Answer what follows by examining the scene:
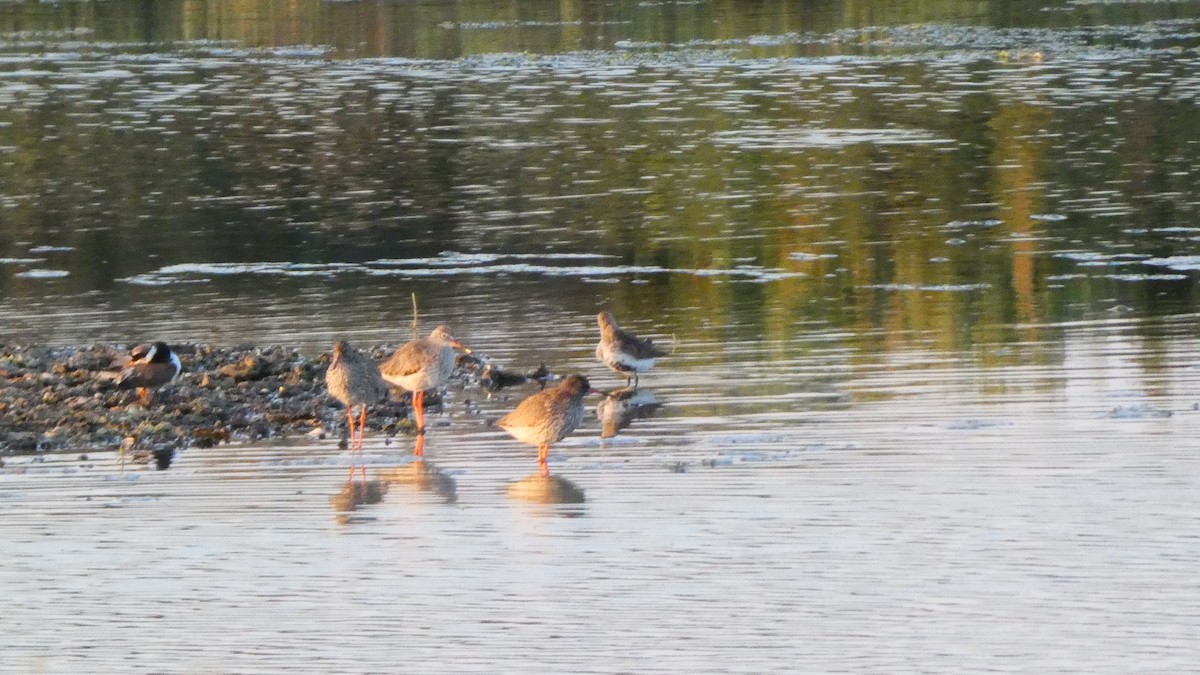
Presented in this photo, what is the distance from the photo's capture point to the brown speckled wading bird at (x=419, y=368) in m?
15.5

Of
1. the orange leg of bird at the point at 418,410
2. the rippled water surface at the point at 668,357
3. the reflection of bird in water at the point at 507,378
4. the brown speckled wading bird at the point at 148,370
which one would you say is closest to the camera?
the rippled water surface at the point at 668,357

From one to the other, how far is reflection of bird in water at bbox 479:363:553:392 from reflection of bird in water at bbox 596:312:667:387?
0.49m

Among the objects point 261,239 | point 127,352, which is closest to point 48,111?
point 261,239

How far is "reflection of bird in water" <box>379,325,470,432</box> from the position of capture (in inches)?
610

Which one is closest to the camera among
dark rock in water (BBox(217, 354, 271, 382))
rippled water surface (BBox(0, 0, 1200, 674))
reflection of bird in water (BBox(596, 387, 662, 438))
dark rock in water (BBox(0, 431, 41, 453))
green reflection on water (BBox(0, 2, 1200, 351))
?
rippled water surface (BBox(0, 0, 1200, 674))

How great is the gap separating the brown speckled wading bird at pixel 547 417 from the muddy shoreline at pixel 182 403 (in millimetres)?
1685

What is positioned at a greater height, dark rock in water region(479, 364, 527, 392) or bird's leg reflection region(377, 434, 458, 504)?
dark rock in water region(479, 364, 527, 392)

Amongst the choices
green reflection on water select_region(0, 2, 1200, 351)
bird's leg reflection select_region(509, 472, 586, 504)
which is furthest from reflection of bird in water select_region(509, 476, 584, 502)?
green reflection on water select_region(0, 2, 1200, 351)

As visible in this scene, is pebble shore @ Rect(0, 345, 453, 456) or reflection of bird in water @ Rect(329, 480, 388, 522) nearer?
reflection of bird in water @ Rect(329, 480, 388, 522)

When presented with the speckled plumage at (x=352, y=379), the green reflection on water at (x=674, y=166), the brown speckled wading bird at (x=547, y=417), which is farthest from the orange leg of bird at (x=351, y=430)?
the green reflection on water at (x=674, y=166)

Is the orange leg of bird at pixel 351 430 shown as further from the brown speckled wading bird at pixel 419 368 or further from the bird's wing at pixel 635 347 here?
the bird's wing at pixel 635 347

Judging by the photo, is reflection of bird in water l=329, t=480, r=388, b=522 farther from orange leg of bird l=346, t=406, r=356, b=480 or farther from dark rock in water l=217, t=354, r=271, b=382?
dark rock in water l=217, t=354, r=271, b=382

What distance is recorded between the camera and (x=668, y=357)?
18484 mm

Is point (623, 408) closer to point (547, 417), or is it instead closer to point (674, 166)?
point (547, 417)
